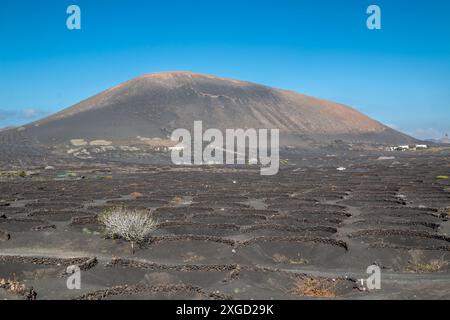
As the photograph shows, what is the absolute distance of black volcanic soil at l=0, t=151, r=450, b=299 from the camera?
1416 centimetres

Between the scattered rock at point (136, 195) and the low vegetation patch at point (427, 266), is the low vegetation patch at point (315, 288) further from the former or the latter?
the scattered rock at point (136, 195)

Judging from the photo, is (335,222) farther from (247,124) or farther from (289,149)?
(247,124)

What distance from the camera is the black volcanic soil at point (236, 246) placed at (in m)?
14.2

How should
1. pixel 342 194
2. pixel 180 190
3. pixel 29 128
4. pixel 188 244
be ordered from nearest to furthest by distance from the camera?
pixel 188 244
pixel 342 194
pixel 180 190
pixel 29 128

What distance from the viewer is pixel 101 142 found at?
107812mm

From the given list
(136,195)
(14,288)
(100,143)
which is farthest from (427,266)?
(100,143)

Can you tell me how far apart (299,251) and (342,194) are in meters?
18.3

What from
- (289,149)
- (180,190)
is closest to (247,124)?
(289,149)

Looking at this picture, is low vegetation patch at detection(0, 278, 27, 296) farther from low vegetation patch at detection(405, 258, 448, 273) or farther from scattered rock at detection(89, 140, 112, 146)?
scattered rock at detection(89, 140, 112, 146)

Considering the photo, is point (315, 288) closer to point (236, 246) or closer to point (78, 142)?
point (236, 246)

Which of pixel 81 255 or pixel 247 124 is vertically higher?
pixel 247 124

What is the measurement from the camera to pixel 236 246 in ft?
64.2
